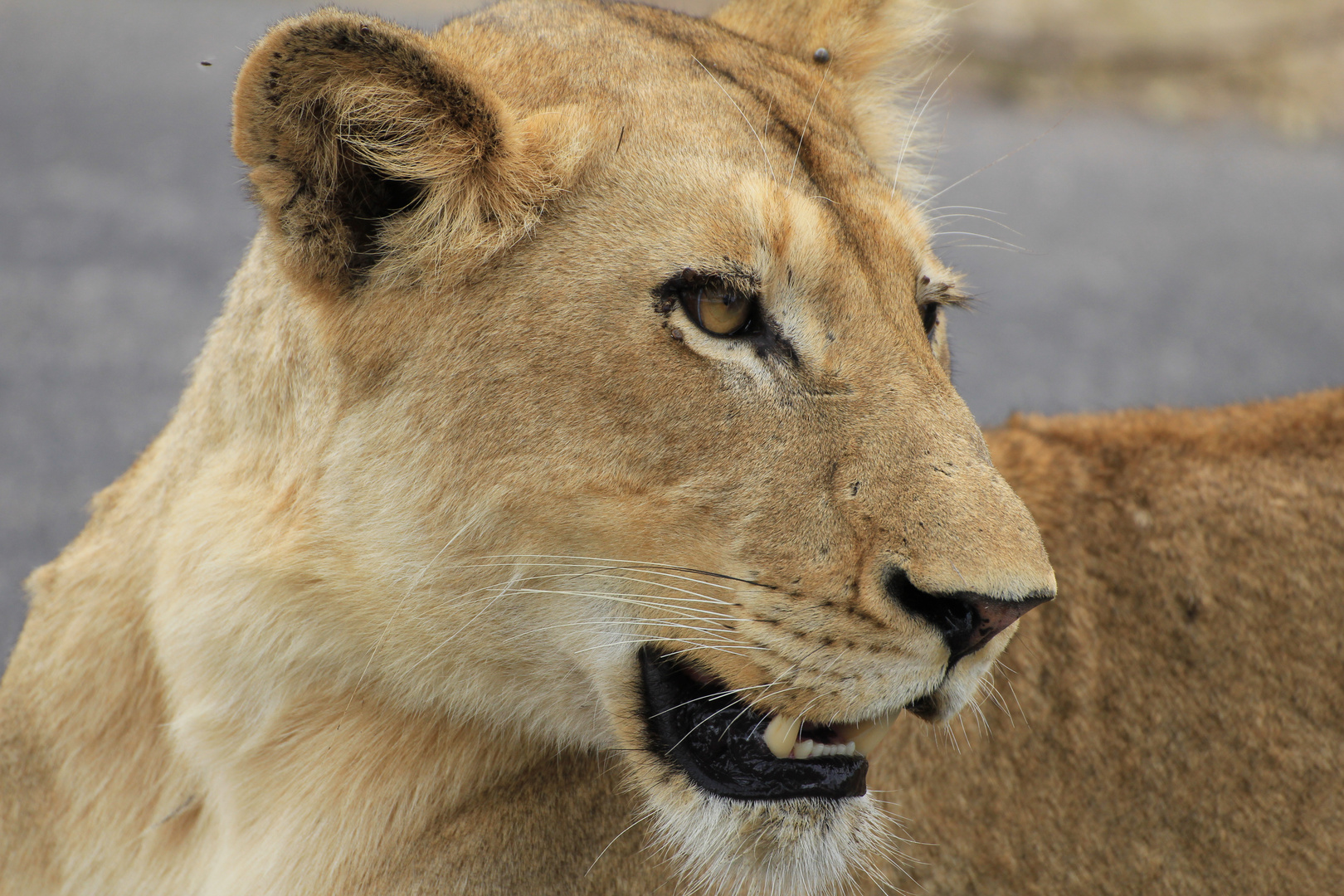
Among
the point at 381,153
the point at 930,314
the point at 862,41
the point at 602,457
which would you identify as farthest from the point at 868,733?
the point at 862,41

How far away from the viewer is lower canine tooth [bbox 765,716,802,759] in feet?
7.28

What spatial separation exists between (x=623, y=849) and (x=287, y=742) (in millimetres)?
725

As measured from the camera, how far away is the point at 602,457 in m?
2.22

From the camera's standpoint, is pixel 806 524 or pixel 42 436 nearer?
pixel 806 524

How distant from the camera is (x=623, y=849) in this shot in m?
2.62

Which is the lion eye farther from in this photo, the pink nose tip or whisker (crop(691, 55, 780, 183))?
the pink nose tip

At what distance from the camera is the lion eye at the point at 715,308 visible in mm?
2277

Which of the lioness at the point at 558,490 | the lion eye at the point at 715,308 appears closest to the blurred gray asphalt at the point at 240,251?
the lioness at the point at 558,490

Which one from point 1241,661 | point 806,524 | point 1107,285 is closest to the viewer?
point 806,524

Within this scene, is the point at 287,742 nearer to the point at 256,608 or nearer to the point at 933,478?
the point at 256,608

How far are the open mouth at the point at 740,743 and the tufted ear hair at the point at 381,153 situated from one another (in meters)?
0.87

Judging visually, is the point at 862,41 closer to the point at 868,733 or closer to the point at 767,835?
the point at 868,733

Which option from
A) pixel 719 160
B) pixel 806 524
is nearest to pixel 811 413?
pixel 806 524

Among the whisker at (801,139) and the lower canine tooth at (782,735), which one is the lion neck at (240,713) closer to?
the lower canine tooth at (782,735)
